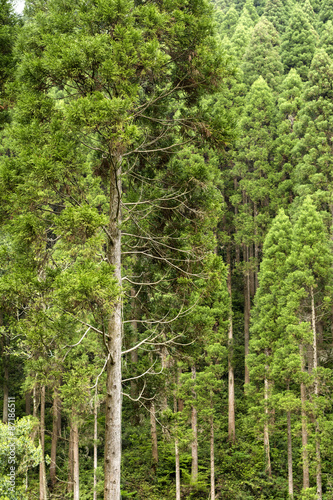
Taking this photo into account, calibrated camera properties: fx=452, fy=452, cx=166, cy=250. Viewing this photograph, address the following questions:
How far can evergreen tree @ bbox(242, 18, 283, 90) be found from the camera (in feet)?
86.9

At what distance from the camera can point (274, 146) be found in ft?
78.1

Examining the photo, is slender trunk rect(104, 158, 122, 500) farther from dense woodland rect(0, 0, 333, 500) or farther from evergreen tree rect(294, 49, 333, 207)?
evergreen tree rect(294, 49, 333, 207)

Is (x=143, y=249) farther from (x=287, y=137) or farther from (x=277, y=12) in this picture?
(x=277, y=12)

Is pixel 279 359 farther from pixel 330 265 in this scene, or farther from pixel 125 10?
pixel 125 10

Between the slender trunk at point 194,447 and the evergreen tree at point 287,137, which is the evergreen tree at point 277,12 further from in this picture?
the slender trunk at point 194,447

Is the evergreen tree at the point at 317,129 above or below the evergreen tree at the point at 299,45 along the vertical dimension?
below

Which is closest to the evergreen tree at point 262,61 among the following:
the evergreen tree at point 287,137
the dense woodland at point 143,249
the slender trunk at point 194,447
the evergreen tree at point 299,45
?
the evergreen tree at point 299,45

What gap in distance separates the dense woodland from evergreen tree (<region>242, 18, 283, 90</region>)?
15.3 ft

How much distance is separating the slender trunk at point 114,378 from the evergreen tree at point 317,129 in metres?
14.0

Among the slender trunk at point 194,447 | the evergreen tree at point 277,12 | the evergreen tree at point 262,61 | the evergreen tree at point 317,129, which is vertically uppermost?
the evergreen tree at point 277,12

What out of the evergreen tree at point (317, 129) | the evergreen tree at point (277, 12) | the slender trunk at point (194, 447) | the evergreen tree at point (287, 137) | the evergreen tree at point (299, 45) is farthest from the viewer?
the evergreen tree at point (277, 12)

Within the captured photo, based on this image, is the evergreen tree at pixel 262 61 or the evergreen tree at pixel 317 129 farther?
the evergreen tree at pixel 262 61

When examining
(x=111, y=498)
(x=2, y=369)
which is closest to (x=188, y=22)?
(x=111, y=498)

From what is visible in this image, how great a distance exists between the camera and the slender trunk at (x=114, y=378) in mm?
5859
